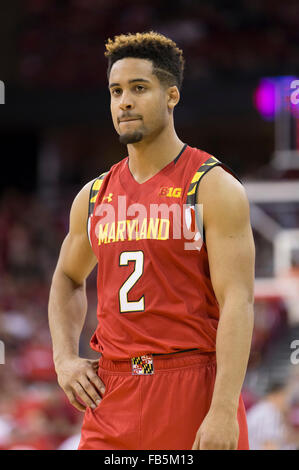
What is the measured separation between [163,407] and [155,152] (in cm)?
88

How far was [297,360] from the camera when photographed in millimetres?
6977

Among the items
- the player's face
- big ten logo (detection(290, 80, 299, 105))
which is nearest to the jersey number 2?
the player's face

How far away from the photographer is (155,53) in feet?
9.14

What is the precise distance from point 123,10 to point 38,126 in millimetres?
2475

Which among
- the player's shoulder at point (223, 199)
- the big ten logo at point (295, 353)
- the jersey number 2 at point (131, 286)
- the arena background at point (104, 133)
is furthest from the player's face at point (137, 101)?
the big ten logo at point (295, 353)

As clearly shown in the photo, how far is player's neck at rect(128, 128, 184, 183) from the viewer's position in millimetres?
2836

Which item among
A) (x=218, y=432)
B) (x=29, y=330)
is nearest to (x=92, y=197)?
(x=218, y=432)

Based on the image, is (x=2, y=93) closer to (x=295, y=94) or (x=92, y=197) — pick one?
(x=295, y=94)

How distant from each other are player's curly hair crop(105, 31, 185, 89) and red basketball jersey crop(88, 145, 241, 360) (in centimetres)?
32

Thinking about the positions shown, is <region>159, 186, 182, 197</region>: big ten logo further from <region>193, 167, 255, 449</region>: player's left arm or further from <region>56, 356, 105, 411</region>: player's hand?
<region>56, 356, 105, 411</region>: player's hand

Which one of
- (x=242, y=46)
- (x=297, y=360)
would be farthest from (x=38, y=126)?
(x=297, y=360)

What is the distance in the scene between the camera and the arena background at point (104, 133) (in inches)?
314

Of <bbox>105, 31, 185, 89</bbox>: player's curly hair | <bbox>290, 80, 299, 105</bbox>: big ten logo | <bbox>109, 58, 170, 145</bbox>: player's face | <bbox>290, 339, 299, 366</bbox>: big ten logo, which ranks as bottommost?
<bbox>290, 339, 299, 366</bbox>: big ten logo
